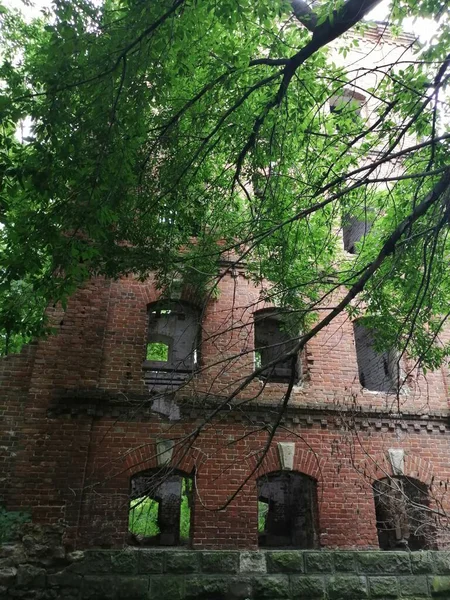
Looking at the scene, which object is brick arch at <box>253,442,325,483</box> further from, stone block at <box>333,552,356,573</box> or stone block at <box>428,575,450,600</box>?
stone block at <box>428,575,450,600</box>

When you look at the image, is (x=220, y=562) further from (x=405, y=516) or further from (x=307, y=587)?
(x=405, y=516)

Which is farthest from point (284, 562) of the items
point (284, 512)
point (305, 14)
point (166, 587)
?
point (305, 14)

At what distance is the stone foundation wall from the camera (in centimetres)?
625

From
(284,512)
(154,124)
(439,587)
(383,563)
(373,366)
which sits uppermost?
(154,124)

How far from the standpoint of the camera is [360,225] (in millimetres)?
11633

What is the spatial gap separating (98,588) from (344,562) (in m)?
3.66

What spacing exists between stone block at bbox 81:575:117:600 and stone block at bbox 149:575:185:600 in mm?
528

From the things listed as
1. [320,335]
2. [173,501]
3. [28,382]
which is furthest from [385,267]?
[173,501]

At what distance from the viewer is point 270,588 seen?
6.70 m

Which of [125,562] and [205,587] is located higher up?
[125,562]

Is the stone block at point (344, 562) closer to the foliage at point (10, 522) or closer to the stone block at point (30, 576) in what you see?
the stone block at point (30, 576)

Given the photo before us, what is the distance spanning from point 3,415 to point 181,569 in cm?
353

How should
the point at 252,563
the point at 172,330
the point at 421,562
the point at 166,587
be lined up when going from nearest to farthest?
1. the point at 166,587
2. the point at 252,563
3. the point at 421,562
4. the point at 172,330

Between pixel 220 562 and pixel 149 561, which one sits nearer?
pixel 149 561
